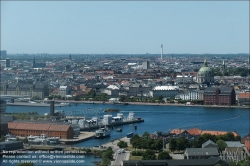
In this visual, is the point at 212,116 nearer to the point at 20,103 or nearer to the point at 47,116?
the point at 47,116

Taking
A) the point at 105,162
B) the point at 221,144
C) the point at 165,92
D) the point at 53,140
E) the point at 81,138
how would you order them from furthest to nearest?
the point at 165,92 → the point at 81,138 → the point at 53,140 → the point at 221,144 → the point at 105,162

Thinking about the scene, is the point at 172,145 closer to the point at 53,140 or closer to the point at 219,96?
the point at 53,140

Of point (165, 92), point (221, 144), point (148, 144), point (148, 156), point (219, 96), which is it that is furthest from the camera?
point (165, 92)

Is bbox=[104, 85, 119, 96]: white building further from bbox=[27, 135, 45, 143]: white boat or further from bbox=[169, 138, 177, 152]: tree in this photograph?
bbox=[169, 138, 177, 152]: tree

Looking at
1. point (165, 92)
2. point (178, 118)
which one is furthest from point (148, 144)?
point (165, 92)

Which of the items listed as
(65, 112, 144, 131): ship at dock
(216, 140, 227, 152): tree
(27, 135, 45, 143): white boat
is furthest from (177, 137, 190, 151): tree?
(65, 112, 144, 131): ship at dock

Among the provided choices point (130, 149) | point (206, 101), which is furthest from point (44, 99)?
point (130, 149)

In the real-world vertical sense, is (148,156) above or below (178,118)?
above
